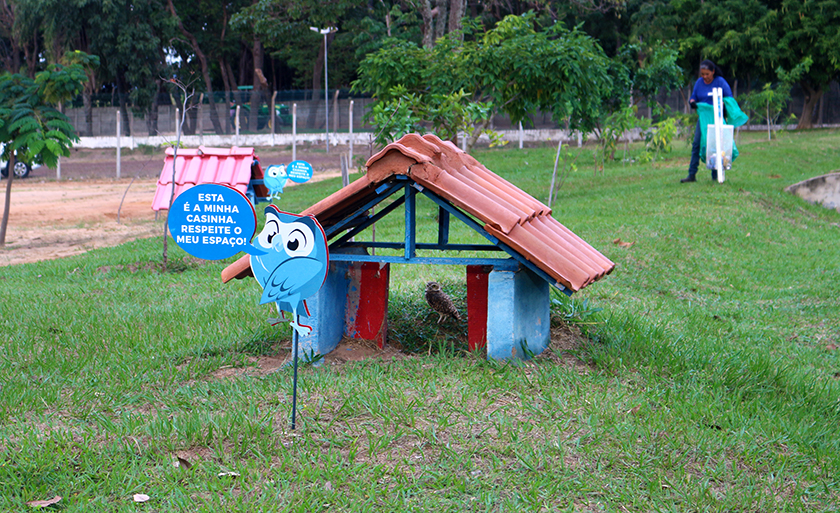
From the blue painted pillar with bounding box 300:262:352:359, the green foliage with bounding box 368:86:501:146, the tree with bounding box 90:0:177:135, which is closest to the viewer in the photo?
the blue painted pillar with bounding box 300:262:352:359

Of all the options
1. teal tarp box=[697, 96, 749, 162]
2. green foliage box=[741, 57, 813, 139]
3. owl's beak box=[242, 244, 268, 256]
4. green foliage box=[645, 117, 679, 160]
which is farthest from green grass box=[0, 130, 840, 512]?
green foliage box=[741, 57, 813, 139]

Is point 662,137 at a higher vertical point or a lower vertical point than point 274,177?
higher

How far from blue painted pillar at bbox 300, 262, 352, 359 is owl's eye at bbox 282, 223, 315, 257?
108cm

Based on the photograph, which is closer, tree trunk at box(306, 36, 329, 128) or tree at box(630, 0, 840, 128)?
tree at box(630, 0, 840, 128)

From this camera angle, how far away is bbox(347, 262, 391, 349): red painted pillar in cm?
453

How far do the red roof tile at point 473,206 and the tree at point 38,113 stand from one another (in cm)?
704

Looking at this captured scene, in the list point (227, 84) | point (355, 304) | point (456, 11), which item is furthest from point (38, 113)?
point (227, 84)

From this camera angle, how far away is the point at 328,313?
4398 millimetres

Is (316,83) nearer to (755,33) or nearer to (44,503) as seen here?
(755,33)

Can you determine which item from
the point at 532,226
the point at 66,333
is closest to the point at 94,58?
the point at 66,333

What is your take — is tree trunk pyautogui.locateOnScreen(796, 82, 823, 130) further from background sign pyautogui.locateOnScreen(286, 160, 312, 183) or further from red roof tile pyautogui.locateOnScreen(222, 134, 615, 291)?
red roof tile pyautogui.locateOnScreen(222, 134, 615, 291)

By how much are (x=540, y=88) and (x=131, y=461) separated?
34.7 feet

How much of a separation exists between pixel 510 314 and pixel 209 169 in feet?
39.3

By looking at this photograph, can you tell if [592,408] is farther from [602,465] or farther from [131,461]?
[131,461]
